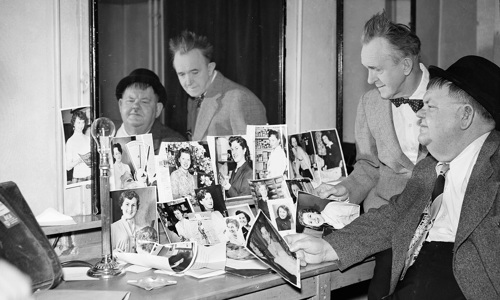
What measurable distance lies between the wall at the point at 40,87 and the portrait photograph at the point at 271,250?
73 centimetres

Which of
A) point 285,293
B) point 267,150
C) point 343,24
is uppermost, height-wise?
point 343,24

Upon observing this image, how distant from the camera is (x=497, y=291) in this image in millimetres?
2262

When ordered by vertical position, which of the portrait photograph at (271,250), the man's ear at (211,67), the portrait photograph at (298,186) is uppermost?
the man's ear at (211,67)

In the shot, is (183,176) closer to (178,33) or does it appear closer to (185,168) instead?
(185,168)

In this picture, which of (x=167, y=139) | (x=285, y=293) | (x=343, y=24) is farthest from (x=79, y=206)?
(x=343, y=24)

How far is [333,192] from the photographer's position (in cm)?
300

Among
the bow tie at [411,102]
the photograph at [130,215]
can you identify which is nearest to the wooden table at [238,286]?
the photograph at [130,215]

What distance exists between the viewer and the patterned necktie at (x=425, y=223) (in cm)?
248

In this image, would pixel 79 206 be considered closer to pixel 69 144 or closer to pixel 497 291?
pixel 69 144

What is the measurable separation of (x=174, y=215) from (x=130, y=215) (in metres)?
0.19

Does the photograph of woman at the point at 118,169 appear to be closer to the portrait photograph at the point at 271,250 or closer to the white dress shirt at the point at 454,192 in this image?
the portrait photograph at the point at 271,250

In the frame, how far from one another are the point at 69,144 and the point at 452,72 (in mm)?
1433

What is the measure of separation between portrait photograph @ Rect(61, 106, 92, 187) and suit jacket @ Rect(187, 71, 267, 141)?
1.48ft

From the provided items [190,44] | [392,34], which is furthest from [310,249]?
[392,34]
